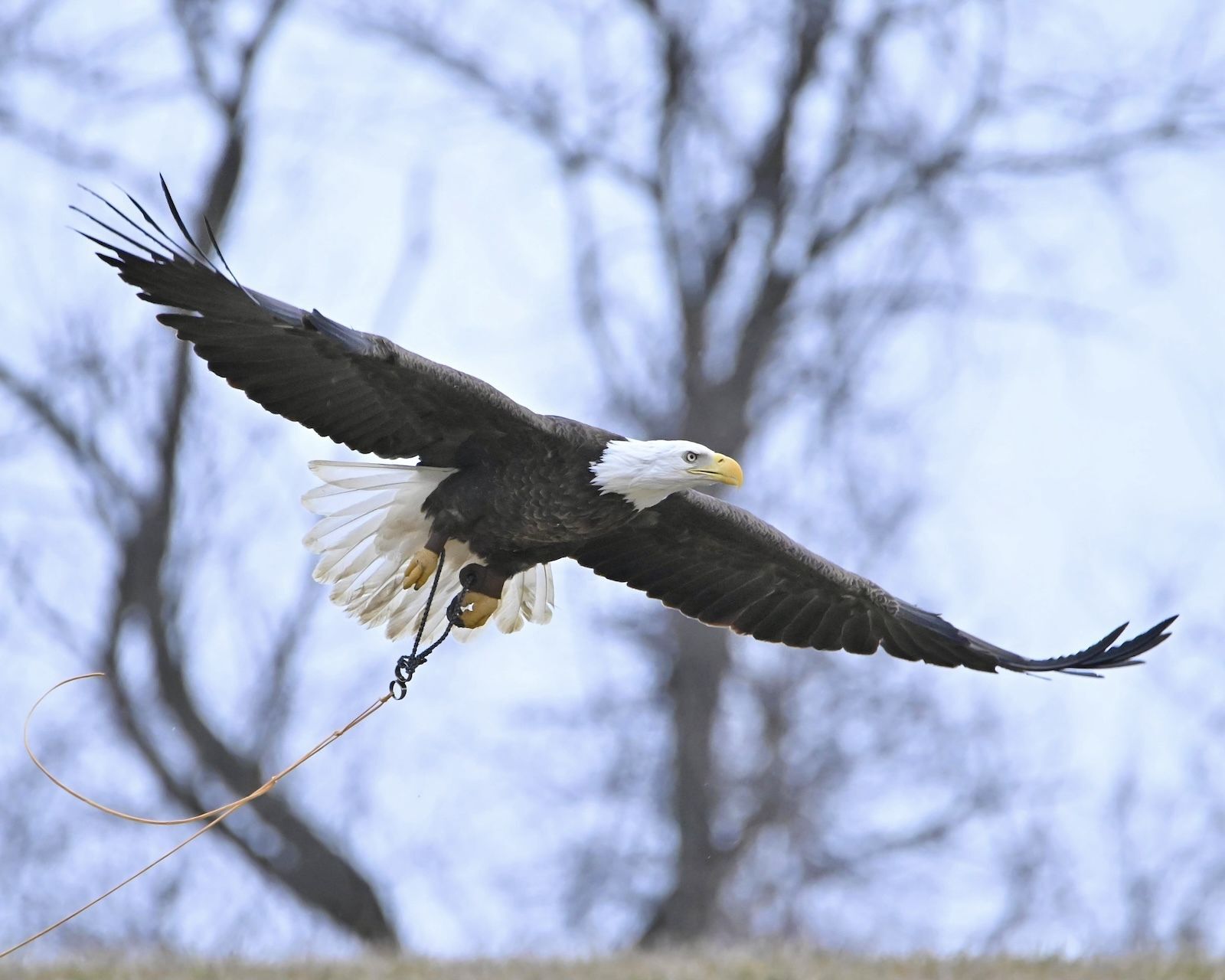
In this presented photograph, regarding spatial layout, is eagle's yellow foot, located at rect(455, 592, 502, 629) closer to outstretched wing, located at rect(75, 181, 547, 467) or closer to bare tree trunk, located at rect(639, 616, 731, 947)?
outstretched wing, located at rect(75, 181, 547, 467)

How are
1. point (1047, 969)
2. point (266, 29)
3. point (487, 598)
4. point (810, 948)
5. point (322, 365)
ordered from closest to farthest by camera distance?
point (322, 365) < point (487, 598) < point (1047, 969) < point (810, 948) < point (266, 29)

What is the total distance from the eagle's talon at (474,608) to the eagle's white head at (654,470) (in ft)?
1.76

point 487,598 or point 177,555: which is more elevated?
point 177,555

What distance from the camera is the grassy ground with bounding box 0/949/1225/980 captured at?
20.7 ft

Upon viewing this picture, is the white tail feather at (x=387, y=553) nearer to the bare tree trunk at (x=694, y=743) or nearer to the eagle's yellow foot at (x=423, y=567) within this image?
the eagle's yellow foot at (x=423, y=567)

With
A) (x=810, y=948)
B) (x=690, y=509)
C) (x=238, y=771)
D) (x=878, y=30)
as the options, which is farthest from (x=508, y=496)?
(x=878, y=30)

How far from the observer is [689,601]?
609cm

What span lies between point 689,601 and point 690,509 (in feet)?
1.27

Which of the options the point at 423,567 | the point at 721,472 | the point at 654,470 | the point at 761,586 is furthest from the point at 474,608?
the point at 761,586

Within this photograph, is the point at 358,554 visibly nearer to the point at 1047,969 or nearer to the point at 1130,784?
the point at 1047,969

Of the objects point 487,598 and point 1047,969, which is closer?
point 487,598

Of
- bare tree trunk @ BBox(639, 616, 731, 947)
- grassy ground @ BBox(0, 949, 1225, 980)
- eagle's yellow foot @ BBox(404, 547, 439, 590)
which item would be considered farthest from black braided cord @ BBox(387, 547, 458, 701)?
bare tree trunk @ BBox(639, 616, 731, 947)

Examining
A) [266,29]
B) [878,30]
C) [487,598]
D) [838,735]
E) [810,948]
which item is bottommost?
[810,948]

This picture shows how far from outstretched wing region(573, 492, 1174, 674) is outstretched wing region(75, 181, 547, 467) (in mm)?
787
